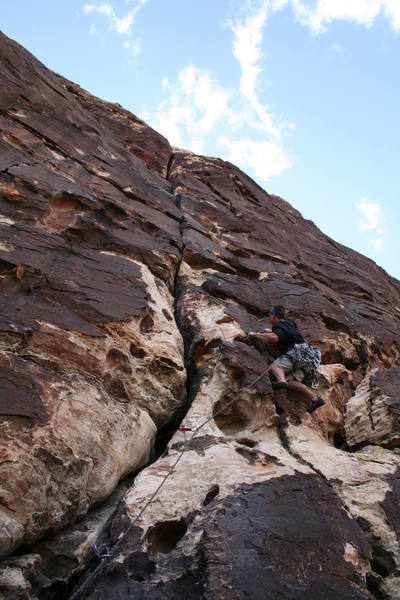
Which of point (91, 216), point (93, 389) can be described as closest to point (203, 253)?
point (91, 216)

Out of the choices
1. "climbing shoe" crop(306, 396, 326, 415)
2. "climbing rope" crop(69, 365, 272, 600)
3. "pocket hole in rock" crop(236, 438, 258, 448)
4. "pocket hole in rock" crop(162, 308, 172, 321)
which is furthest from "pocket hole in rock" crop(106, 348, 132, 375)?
"climbing shoe" crop(306, 396, 326, 415)

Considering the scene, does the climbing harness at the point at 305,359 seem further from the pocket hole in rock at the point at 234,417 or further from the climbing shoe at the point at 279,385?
the pocket hole in rock at the point at 234,417

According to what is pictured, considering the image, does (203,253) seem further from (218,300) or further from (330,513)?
(330,513)

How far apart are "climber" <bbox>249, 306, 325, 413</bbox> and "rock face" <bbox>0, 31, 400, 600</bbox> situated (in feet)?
0.86

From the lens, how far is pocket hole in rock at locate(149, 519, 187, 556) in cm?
512

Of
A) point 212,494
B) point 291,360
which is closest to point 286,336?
point 291,360

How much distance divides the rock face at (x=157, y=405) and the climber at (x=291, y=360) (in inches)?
10.3

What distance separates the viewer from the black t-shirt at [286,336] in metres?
8.34

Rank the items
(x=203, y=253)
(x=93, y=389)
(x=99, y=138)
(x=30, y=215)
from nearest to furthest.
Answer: (x=93, y=389) < (x=30, y=215) < (x=203, y=253) < (x=99, y=138)

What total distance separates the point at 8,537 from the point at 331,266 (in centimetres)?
1232

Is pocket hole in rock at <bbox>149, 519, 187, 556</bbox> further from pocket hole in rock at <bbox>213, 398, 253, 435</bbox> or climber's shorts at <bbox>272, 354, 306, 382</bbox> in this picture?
climber's shorts at <bbox>272, 354, 306, 382</bbox>

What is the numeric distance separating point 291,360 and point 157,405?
239 cm

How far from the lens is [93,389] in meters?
6.12

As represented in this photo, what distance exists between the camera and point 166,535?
17.2 ft
